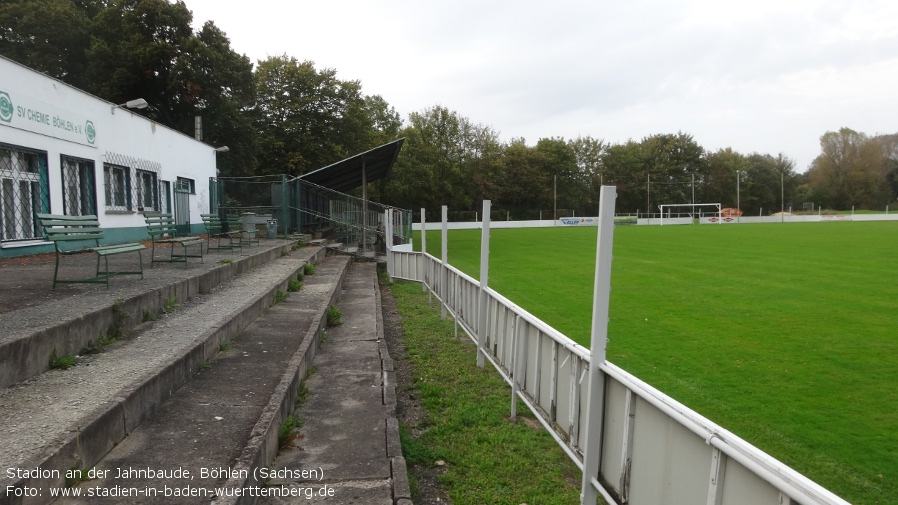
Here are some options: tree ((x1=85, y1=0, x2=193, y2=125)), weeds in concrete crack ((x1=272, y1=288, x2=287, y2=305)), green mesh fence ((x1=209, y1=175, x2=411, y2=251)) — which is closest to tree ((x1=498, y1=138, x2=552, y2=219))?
tree ((x1=85, y1=0, x2=193, y2=125))

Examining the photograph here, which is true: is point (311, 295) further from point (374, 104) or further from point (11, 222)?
point (374, 104)

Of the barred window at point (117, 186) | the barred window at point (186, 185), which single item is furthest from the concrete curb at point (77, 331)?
the barred window at point (186, 185)

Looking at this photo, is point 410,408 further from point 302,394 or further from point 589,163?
point 589,163

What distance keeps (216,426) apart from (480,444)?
6.33 feet

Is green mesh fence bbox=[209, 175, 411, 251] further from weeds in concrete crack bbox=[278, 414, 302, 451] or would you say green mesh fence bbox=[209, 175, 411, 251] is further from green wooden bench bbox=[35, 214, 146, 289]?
weeds in concrete crack bbox=[278, 414, 302, 451]

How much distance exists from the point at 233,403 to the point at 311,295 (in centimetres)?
530

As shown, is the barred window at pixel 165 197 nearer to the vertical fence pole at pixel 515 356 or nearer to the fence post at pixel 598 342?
the vertical fence pole at pixel 515 356

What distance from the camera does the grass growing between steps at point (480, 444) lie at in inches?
146

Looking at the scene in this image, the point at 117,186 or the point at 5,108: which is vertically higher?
the point at 5,108

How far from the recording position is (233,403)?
4.15 meters

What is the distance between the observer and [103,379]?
3941 mm

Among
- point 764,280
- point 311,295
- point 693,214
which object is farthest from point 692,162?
point 311,295

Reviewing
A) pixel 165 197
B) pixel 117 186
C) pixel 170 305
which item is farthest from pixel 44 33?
pixel 170 305

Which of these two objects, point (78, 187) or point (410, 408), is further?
point (78, 187)
